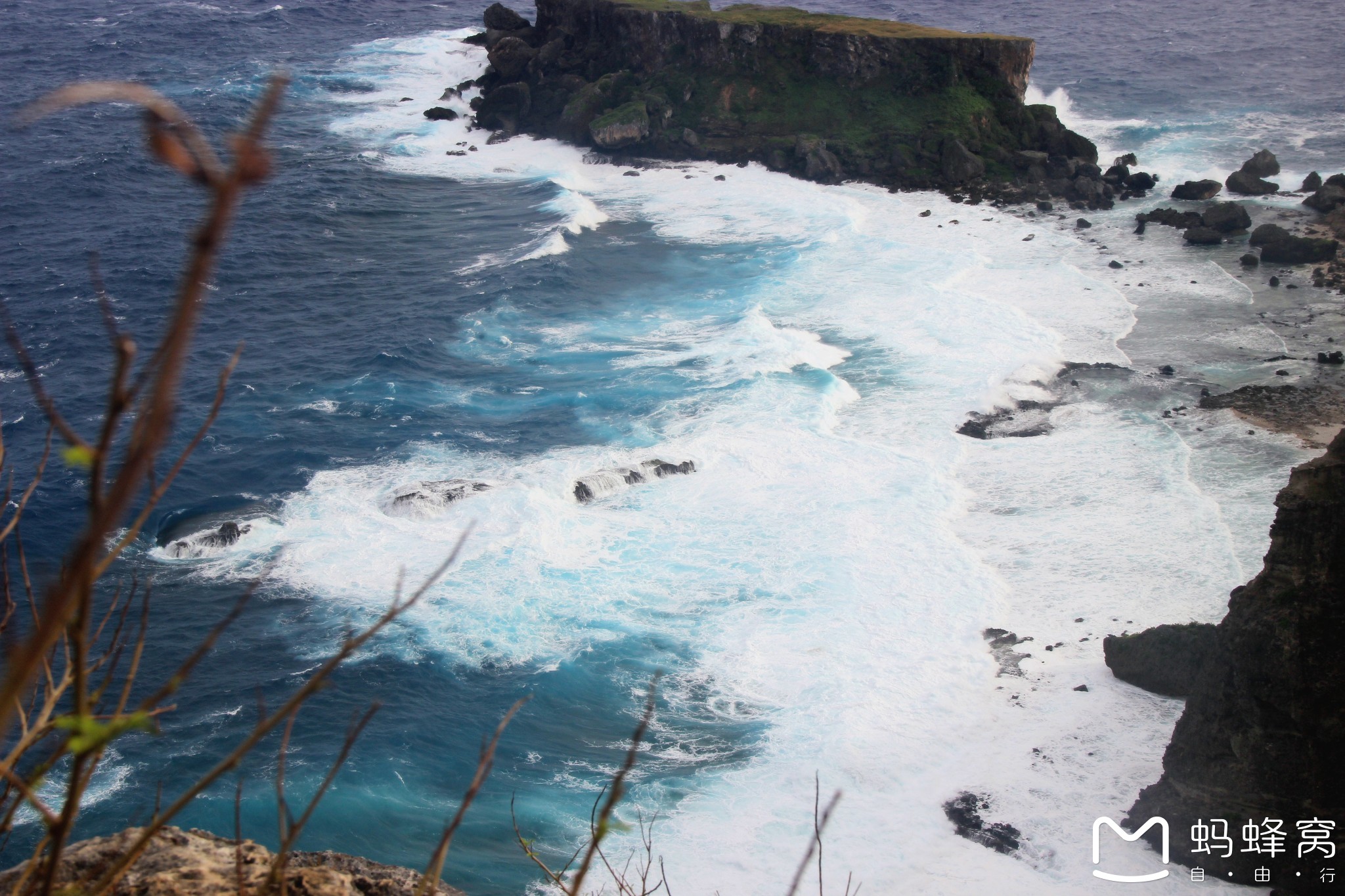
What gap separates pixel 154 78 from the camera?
5603cm

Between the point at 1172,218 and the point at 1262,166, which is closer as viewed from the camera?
the point at 1172,218

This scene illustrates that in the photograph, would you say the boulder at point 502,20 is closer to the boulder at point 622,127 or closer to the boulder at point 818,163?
the boulder at point 622,127

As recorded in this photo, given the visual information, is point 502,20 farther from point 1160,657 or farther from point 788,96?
point 1160,657

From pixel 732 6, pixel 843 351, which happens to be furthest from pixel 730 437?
pixel 732 6

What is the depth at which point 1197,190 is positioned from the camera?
43.9m

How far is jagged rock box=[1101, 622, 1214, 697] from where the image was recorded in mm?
17359

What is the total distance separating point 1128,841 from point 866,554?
8523mm

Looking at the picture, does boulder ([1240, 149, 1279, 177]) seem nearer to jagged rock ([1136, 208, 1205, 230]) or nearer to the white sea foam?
jagged rock ([1136, 208, 1205, 230])

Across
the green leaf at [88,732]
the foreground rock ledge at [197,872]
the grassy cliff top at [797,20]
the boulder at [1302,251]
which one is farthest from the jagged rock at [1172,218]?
the green leaf at [88,732]

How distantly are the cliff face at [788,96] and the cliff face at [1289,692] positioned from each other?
3720 centimetres

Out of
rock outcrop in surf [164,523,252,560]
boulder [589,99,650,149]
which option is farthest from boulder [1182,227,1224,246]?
rock outcrop in surf [164,523,252,560]

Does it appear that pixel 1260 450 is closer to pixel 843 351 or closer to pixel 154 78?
pixel 843 351

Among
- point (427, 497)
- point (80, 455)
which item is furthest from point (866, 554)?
point (80, 455)

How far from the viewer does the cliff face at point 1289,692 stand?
12773mm
